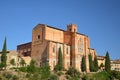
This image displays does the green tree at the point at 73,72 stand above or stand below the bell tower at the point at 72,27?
below

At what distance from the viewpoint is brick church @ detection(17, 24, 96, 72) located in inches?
2388

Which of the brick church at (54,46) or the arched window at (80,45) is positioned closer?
the brick church at (54,46)

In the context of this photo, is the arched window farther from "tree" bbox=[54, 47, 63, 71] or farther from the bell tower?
the bell tower

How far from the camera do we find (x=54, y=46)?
6134 cm

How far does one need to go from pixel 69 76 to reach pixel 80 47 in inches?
482

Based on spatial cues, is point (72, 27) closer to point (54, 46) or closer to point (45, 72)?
point (54, 46)

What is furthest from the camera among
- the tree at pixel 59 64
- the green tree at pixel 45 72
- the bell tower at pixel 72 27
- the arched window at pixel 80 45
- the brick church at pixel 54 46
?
the bell tower at pixel 72 27

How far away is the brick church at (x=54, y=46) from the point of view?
60656 mm

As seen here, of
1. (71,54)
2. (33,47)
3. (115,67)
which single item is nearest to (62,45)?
(71,54)

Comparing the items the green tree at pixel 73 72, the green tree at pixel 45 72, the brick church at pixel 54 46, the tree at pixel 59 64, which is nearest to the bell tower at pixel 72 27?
the brick church at pixel 54 46

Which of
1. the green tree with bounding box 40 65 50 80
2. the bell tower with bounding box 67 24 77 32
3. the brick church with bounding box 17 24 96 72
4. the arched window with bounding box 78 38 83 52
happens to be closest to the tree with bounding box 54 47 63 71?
the brick church with bounding box 17 24 96 72

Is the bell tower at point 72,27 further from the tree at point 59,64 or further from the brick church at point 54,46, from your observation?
the tree at point 59,64

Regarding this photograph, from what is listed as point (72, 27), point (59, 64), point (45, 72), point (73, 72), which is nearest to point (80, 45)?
point (72, 27)

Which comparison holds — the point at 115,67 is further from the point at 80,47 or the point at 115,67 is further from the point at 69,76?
the point at 69,76
